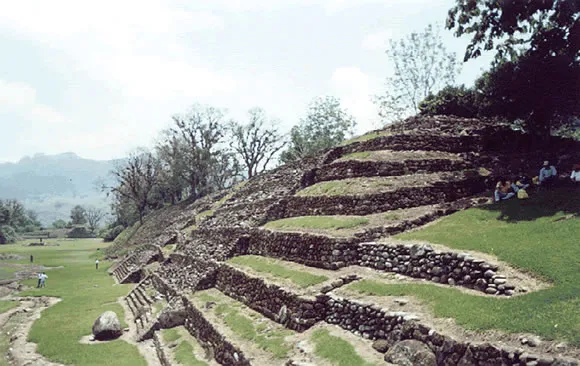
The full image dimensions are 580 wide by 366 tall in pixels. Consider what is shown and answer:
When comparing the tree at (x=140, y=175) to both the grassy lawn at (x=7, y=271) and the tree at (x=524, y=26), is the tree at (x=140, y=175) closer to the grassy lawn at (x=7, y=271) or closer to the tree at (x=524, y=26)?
the grassy lawn at (x=7, y=271)

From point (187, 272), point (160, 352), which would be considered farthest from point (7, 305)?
point (160, 352)

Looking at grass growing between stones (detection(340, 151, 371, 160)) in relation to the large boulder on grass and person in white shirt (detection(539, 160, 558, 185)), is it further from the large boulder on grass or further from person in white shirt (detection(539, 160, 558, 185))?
the large boulder on grass

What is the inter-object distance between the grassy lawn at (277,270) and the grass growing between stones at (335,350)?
2.40 m

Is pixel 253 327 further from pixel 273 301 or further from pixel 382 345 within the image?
pixel 382 345

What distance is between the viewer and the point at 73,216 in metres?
146

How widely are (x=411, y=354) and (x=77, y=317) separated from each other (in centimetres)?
2298

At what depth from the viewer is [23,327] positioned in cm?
2552

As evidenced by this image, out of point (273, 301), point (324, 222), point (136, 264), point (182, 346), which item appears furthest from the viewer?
point (136, 264)

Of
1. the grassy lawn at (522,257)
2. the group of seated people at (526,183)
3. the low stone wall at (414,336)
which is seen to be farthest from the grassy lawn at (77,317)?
the group of seated people at (526,183)

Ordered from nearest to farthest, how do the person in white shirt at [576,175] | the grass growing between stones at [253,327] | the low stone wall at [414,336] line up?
the low stone wall at [414,336]
the grass growing between stones at [253,327]
the person in white shirt at [576,175]

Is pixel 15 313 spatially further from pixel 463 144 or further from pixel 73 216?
pixel 73 216

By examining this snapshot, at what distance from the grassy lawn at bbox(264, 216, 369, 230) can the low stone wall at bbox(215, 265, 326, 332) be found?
342 cm

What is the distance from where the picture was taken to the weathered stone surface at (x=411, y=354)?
9.77m

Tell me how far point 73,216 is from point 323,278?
149 meters
